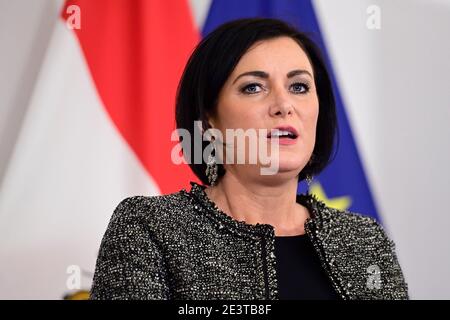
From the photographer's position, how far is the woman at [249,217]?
1204mm

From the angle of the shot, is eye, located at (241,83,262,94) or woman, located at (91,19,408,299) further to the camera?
eye, located at (241,83,262,94)

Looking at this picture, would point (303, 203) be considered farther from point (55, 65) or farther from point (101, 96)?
point (55, 65)

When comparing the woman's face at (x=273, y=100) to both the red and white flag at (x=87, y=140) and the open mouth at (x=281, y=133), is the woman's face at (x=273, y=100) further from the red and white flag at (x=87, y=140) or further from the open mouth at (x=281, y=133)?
the red and white flag at (x=87, y=140)

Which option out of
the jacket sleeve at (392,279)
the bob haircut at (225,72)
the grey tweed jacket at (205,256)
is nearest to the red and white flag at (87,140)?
the bob haircut at (225,72)

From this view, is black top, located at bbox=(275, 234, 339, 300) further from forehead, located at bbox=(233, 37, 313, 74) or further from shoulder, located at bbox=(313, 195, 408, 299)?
forehead, located at bbox=(233, 37, 313, 74)

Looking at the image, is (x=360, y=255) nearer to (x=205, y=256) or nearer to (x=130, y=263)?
(x=205, y=256)

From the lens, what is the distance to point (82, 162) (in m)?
1.83

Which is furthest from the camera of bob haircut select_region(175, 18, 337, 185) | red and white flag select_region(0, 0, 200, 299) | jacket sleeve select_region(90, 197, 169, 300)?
red and white flag select_region(0, 0, 200, 299)

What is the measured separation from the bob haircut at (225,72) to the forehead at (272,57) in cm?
1

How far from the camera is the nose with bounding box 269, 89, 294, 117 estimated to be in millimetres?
1309

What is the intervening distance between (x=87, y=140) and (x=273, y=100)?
70cm

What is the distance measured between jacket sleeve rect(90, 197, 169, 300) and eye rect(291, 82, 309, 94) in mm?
383

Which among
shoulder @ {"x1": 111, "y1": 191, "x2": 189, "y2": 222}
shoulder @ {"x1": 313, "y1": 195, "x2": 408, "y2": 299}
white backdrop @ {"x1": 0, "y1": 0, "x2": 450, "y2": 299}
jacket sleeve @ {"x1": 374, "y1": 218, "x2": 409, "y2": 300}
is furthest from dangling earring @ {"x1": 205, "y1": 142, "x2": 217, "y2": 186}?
white backdrop @ {"x1": 0, "y1": 0, "x2": 450, "y2": 299}
